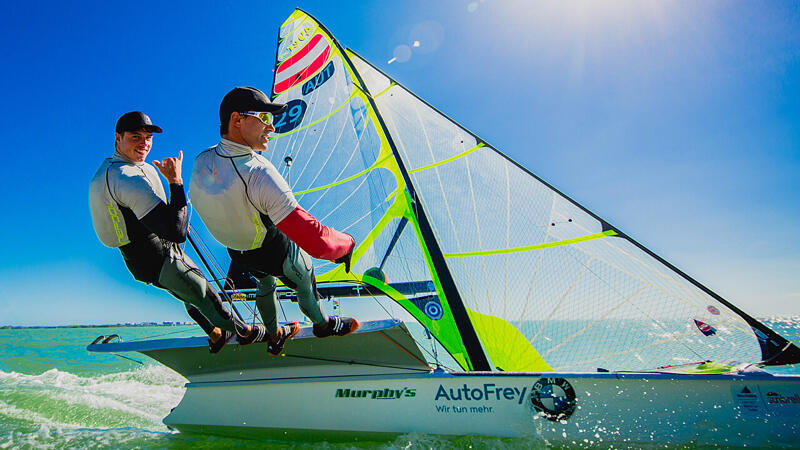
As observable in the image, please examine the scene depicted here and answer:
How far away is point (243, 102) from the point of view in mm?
1694

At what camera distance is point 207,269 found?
2529 mm

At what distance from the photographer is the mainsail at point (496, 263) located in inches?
118

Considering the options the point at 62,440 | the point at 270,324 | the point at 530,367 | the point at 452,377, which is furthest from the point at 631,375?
the point at 62,440

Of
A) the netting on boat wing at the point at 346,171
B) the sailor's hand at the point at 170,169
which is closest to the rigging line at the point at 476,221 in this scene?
the netting on boat wing at the point at 346,171

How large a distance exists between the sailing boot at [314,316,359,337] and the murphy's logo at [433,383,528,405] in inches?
57.5

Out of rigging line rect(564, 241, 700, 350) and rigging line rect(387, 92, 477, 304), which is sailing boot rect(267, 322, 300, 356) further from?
rigging line rect(564, 241, 700, 350)

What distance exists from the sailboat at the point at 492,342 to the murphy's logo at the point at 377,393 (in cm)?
2

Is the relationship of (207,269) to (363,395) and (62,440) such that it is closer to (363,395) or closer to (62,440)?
(363,395)

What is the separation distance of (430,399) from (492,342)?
38.1 inches

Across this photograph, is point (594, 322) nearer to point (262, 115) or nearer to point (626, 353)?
point (626, 353)

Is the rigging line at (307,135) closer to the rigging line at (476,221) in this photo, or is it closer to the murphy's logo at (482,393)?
the rigging line at (476,221)

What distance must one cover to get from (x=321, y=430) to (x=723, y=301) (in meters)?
4.02

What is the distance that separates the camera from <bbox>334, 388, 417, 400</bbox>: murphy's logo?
3.30 metres

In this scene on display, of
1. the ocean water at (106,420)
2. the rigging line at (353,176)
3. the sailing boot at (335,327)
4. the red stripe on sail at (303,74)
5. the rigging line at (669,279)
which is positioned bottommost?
the ocean water at (106,420)
